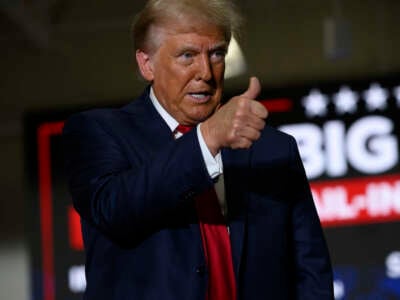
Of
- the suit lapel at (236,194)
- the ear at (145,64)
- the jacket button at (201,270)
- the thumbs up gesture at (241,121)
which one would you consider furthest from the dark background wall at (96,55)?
the thumbs up gesture at (241,121)

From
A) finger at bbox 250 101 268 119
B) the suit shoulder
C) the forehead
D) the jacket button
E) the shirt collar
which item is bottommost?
the jacket button

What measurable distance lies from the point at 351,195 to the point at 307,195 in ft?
9.07

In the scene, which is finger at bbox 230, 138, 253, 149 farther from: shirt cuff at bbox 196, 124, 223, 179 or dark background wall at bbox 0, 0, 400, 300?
dark background wall at bbox 0, 0, 400, 300

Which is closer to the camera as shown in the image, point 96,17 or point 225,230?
point 225,230

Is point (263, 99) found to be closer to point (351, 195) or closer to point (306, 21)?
point (351, 195)

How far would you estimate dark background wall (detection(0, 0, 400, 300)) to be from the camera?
6.21m

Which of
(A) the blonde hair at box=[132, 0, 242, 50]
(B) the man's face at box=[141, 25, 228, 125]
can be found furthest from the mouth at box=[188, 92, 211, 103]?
(A) the blonde hair at box=[132, 0, 242, 50]

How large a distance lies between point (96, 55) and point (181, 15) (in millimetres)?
5049

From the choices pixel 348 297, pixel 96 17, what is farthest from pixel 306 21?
pixel 348 297

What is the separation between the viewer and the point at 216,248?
1.64m

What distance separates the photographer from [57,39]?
Result: 6660mm

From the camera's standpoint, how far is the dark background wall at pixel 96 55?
6.21m

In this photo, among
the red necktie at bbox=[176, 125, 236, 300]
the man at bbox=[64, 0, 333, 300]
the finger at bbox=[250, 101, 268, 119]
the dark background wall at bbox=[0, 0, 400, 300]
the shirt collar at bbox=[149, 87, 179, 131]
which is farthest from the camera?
the dark background wall at bbox=[0, 0, 400, 300]

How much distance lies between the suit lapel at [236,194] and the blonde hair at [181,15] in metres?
0.19
